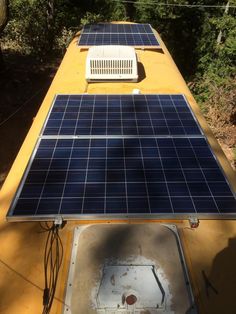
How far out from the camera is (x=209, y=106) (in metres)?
16.8

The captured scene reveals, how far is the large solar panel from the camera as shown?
506 inches

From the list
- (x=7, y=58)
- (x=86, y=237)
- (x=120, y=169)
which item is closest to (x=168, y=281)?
(x=86, y=237)

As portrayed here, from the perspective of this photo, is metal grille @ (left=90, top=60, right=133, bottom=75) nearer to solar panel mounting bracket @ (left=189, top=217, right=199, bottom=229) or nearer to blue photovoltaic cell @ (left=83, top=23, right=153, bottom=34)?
blue photovoltaic cell @ (left=83, top=23, right=153, bottom=34)

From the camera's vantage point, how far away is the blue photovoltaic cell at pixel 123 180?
16.5ft

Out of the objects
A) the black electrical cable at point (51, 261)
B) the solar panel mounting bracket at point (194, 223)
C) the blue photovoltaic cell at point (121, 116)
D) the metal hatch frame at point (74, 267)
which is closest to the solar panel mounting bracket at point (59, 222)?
the black electrical cable at point (51, 261)

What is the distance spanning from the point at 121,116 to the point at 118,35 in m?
7.53

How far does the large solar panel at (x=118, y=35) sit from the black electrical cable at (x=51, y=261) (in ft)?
31.6

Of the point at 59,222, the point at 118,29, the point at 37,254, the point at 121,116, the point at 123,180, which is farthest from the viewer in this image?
the point at 118,29

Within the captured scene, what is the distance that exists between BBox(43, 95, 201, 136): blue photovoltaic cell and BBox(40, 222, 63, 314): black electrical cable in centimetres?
279

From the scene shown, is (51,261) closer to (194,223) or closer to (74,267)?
(74,267)

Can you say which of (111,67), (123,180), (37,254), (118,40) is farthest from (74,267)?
(118,40)

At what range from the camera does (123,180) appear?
559 cm

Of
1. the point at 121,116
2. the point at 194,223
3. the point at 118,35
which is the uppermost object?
the point at 194,223

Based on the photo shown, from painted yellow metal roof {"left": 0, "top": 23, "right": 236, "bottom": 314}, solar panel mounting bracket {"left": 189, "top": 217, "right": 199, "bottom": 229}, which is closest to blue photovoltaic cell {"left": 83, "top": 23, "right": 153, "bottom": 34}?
painted yellow metal roof {"left": 0, "top": 23, "right": 236, "bottom": 314}
